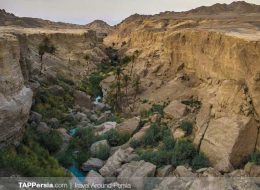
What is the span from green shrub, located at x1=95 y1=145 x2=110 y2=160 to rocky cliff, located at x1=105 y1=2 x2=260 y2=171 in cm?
541

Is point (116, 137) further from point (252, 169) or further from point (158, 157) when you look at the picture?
point (252, 169)

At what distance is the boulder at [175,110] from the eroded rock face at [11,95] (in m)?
12.4

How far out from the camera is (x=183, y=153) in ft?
98.3

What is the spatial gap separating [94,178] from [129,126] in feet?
28.8

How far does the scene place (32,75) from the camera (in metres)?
39.5

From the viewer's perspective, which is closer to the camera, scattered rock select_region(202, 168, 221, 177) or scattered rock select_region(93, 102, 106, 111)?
scattered rock select_region(202, 168, 221, 177)

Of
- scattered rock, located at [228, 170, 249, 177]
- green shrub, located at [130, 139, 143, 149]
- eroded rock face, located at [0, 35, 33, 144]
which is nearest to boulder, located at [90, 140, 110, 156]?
green shrub, located at [130, 139, 143, 149]

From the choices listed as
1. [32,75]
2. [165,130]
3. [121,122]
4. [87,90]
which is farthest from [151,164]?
[87,90]

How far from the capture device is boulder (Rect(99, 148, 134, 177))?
2896cm

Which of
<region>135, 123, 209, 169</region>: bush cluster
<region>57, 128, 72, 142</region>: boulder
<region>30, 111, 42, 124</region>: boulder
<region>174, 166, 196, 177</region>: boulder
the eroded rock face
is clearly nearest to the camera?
the eroded rock face

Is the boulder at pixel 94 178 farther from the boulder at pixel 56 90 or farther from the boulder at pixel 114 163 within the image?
the boulder at pixel 56 90

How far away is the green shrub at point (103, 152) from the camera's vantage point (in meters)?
31.4

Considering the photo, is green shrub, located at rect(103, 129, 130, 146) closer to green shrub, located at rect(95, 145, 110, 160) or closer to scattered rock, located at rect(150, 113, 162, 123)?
green shrub, located at rect(95, 145, 110, 160)

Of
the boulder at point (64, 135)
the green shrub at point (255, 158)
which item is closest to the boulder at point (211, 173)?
the green shrub at point (255, 158)
